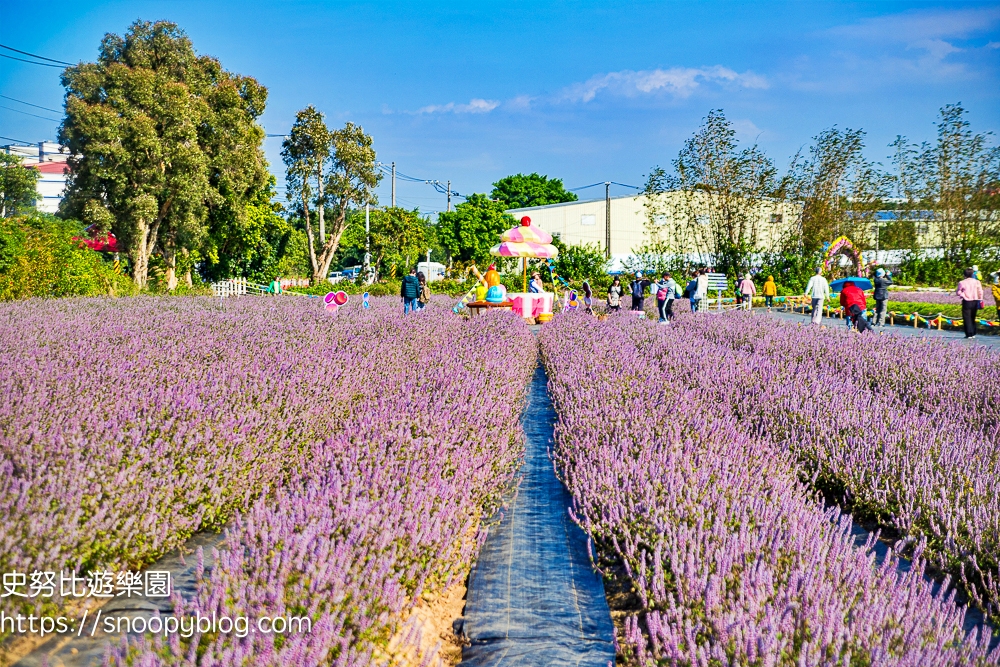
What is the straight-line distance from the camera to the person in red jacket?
36.2 ft

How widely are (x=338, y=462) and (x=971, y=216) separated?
30297mm

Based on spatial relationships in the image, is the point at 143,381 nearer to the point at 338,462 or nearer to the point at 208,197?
the point at 338,462

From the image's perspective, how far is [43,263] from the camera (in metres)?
13.9

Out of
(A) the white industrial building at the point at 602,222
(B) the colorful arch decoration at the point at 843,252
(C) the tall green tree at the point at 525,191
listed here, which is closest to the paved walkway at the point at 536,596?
(B) the colorful arch decoration at the point at 843,252

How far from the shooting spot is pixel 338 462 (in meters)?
3.03

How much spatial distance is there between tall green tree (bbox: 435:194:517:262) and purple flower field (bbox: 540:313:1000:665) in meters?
39.3

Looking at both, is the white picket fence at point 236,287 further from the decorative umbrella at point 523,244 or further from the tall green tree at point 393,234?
the decorative umbrella at point 523,244

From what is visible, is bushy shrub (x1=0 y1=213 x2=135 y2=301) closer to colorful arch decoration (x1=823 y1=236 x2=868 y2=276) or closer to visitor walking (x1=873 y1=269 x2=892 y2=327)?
visitor walking (x1=873 y1=269 x2=892 y2=327)

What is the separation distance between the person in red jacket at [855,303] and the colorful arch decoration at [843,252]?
498 inches

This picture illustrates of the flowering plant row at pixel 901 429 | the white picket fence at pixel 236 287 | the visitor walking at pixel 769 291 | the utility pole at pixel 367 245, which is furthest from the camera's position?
the utility pole at pixel 367 245

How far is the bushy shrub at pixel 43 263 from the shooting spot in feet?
43.2

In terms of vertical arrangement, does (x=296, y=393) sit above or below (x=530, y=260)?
below

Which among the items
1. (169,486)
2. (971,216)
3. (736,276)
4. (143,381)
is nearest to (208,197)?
(736,276)

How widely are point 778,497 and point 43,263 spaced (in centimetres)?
1530
